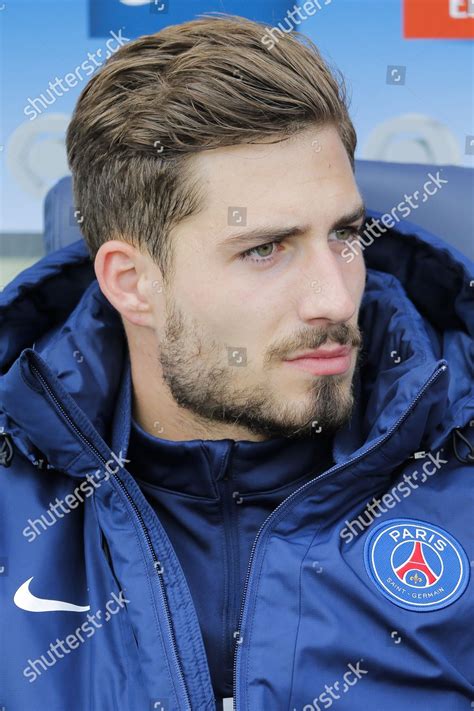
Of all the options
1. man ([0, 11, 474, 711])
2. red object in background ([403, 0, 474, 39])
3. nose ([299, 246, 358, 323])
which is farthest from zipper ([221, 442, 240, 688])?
red object in background ([403, 0, 474, 39])

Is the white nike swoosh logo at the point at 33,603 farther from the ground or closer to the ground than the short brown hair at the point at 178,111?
closer to the ground

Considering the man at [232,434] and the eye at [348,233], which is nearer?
the man at [232,434]

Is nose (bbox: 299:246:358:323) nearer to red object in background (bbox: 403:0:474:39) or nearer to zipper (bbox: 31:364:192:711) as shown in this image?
zipper (bbox: 31:364:192:711)

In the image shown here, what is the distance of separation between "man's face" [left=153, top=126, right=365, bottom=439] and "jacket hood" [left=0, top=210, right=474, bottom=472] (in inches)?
3.8

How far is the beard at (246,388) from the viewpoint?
45.0 inches

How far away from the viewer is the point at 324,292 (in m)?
1.12

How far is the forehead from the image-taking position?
1.12m

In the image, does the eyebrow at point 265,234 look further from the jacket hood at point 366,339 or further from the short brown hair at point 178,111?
the jacket hood at point 366,339

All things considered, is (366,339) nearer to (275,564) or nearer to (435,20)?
(275,564)

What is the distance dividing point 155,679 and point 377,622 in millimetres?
275

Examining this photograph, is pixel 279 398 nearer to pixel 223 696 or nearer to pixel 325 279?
pixel 325 279

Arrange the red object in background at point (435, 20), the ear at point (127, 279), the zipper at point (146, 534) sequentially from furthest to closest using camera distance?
the red object in background at point (435, 20) < the ear at point (127, 279) < the zipper at point (146, 534)

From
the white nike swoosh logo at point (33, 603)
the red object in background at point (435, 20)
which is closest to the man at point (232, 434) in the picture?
the white nike swoosh logo at point (33, 603)

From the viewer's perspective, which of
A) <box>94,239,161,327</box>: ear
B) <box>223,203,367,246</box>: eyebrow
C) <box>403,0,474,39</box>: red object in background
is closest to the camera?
A: <box>223,203,367,246</box>: eyebrow
